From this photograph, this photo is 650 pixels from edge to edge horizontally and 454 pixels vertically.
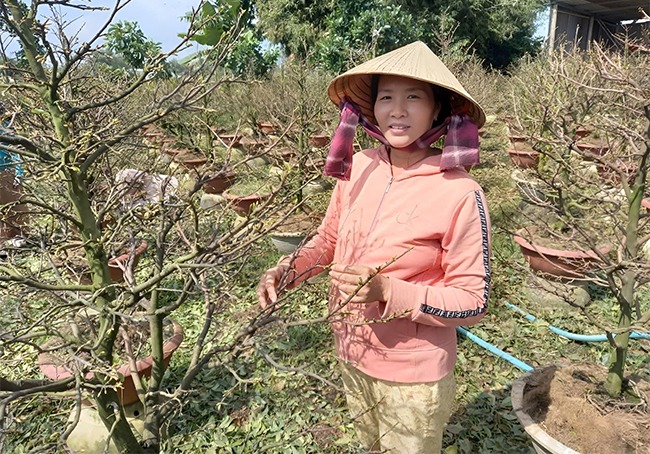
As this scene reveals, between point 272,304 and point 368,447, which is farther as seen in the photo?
point 368,447

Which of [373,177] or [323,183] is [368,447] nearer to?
[373,177]

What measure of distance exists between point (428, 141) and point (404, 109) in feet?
0.48

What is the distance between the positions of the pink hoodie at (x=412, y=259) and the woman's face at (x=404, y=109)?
0.12 metres

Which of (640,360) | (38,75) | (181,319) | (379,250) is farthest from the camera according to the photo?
(181,319)

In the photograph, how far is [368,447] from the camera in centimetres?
194

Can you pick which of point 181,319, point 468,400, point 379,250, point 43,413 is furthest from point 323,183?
point 379,250

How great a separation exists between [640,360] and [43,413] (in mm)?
4127

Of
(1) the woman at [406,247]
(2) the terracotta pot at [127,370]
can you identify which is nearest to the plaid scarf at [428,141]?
(1) the woman at [406,247]

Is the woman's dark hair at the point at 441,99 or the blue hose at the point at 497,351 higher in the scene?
the woman's dark hair at the point at 441,99

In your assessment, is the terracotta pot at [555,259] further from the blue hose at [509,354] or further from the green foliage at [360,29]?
the green foliage at [360,29]

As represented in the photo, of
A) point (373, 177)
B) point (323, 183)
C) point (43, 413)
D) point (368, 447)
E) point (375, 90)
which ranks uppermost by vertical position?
point (375, 90)

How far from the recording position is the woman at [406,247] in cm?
142

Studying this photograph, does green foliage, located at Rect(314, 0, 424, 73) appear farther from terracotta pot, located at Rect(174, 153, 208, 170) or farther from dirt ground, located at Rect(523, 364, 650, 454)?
dirt ground, located at Rect(523, 364, 650, 454)

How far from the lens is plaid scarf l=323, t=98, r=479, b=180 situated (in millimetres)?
1456
